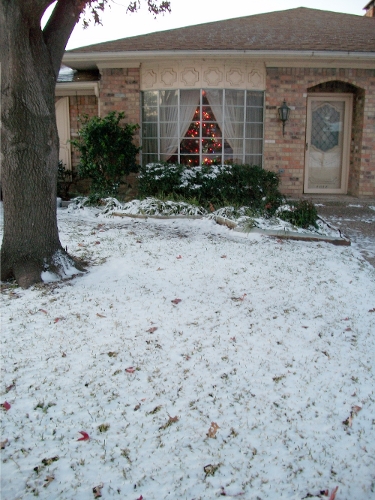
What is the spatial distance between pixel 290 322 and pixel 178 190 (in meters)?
5.19

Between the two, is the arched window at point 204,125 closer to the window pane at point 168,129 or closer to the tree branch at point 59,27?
the window pane at point 168,129

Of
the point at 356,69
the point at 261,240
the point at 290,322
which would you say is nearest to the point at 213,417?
the point at 290,322

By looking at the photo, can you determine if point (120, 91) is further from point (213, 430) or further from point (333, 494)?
point (333, 494)

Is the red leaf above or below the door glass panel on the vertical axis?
below

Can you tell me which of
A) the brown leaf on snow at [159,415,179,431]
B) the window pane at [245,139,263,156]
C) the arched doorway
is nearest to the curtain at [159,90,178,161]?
the window pane at [245,139,263,156]

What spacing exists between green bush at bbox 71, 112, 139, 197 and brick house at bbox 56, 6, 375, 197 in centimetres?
84

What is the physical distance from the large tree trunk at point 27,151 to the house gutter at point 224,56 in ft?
17.7

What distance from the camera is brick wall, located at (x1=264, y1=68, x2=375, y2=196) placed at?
10078 millimetres

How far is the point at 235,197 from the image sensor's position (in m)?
8.66

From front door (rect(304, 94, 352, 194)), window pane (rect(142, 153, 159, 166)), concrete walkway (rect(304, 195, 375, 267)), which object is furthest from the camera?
front door (rect(304, 94, 352, 194))

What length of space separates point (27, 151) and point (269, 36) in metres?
8.01

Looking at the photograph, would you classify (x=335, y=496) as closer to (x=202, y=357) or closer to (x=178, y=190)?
(x=202, y=357)

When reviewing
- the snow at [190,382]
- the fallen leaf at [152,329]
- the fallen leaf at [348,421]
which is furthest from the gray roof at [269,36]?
the fallen leaf at [348,421]

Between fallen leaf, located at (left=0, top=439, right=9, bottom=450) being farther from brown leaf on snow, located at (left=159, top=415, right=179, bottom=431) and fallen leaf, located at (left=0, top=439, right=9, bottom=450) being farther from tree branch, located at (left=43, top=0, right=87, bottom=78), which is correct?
tree branch, located at (left=43, top=0, right=87, bottom=78)
